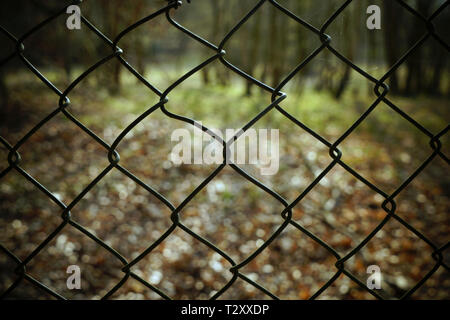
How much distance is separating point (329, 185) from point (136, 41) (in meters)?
5.34

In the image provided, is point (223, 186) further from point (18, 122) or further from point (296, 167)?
point (18, 122)

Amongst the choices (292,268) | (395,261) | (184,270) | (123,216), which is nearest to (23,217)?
(123,216)

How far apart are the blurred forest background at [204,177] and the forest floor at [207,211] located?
0.02 meters

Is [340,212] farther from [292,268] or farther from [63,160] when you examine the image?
[63,160]

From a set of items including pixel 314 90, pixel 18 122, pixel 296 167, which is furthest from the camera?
pixel 314 90

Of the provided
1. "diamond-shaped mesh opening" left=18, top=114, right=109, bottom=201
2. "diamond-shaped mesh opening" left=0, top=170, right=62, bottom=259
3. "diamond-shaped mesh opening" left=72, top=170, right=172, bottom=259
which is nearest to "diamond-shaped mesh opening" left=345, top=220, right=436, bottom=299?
"diamond-shaped mesh opening" left=72, top=170, right=172, bottom=259

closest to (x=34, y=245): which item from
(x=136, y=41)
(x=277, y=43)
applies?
(x=136, y=41)

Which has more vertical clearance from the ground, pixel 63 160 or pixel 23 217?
pixel 63 160

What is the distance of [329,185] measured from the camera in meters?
4.43

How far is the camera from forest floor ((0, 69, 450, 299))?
282 centimetres

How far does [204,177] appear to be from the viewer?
452 centimetres

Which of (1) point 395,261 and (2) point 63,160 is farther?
(2) point 63,160

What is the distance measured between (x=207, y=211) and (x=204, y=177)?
808mm

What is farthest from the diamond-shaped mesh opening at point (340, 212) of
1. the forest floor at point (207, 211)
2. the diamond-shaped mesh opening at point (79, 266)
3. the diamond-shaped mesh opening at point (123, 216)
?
the diamond-shaped mesh opening at point (79, 266)
